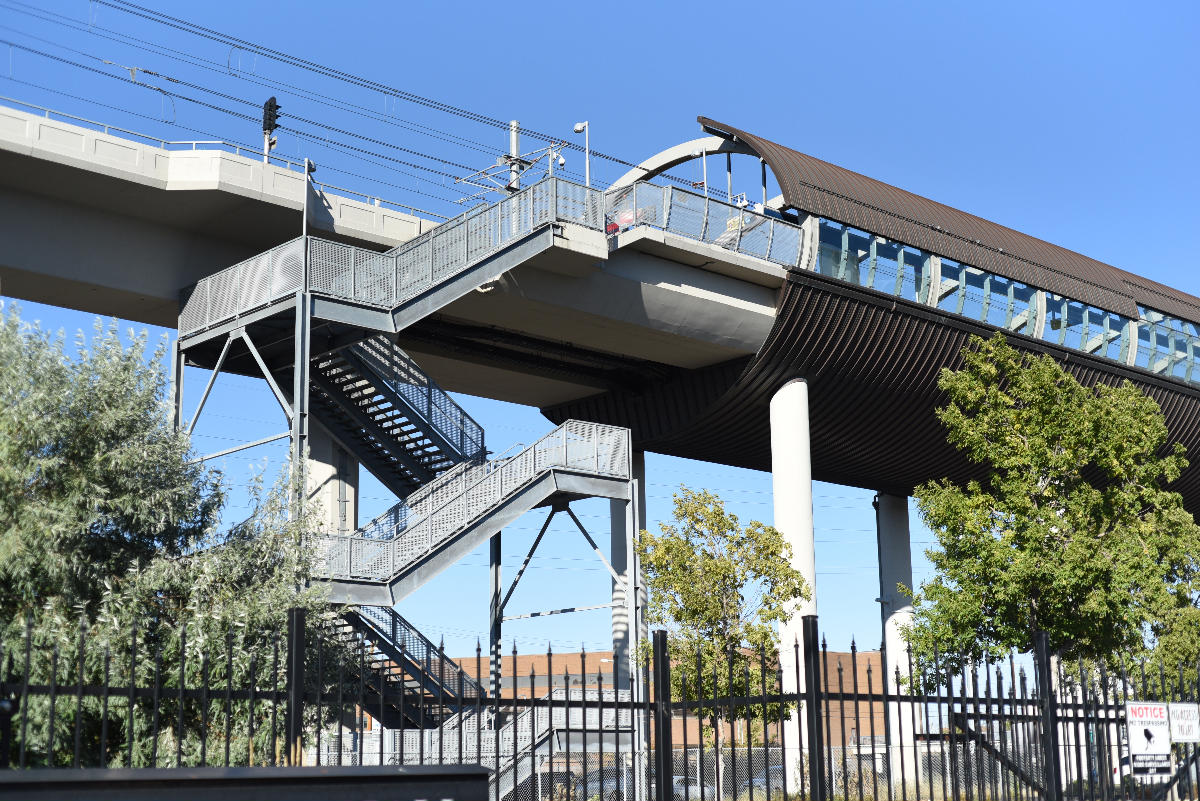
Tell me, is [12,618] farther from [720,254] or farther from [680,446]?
[680,446]

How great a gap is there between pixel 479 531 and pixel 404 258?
6008 mm

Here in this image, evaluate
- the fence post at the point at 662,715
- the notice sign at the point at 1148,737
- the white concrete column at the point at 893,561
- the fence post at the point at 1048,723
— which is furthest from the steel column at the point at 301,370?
the white concrete column at the point at 893,561

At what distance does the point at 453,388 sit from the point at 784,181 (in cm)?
1148

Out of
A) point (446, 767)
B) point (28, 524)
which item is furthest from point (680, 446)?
point (446, 767)

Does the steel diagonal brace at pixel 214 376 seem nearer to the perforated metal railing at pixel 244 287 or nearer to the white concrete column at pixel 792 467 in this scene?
the perforated metal railing at pixel 244 287

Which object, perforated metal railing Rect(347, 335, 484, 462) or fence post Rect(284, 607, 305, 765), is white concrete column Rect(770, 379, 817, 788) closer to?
perforated metal railing Rect(347, 335, 484, 462)

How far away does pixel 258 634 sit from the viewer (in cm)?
1761

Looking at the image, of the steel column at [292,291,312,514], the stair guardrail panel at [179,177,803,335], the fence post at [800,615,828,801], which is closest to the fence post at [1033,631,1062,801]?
the fence post at [800,615,828,801]

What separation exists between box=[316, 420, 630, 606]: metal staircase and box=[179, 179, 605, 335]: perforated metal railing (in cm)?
416

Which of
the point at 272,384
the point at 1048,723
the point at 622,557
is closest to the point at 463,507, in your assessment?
the point at 272,384

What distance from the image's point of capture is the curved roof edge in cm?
3162

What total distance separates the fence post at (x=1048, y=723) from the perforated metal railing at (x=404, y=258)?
53.5 feet

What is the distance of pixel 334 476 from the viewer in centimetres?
3253

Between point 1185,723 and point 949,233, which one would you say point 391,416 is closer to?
point 949,233
